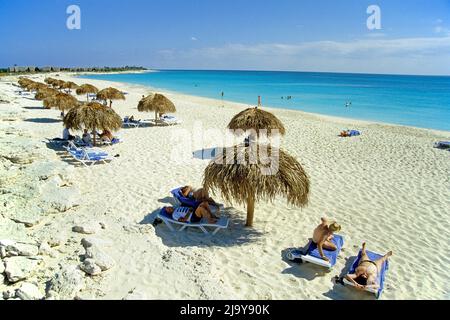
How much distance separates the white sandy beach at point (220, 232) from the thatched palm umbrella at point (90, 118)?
101 centimetres

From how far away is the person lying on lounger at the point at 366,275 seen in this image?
12.8ft

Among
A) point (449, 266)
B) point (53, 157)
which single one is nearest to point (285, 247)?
point (449, 266)

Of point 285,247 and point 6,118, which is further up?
point 6,118

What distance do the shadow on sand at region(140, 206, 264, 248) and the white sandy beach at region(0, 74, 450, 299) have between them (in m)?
0.02

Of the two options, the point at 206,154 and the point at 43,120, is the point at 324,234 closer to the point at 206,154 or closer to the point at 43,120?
the point at 206,154

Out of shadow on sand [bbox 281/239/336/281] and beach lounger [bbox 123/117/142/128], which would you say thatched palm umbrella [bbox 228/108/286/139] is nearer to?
shadow on sand [bbox 281/239/336/281]

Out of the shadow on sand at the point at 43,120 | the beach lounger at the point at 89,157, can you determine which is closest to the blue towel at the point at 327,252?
the beach lounger at the point at 89,157

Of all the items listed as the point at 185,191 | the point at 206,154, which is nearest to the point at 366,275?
the point at 185,191

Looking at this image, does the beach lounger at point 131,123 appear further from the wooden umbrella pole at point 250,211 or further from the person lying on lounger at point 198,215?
the wooden umbrella pole at point 250,211

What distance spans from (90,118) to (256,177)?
735 cm

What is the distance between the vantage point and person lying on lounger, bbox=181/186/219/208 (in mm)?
5660
